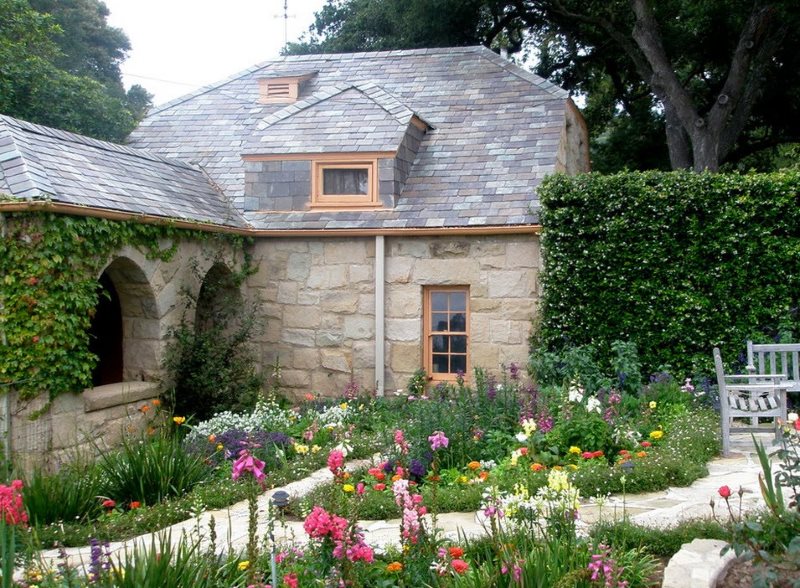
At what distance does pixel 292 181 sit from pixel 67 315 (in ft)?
16.0

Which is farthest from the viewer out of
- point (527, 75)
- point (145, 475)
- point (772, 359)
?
point (527, 75)


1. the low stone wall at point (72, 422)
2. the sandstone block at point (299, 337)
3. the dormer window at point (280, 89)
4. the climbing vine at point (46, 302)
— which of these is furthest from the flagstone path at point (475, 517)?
the dormer window at point (280, 89)

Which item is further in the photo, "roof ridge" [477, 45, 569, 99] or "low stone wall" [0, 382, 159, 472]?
"roof ridge" [477, 45, 569, 99]

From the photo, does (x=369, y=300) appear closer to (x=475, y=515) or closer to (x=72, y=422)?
(x=72, y=422)

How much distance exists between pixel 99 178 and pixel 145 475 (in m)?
4.47

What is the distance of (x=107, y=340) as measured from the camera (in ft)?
38.5

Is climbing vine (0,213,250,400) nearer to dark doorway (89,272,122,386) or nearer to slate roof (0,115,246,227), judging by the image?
slate roof (0,115,246,227)

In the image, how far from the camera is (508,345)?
11.1 meters

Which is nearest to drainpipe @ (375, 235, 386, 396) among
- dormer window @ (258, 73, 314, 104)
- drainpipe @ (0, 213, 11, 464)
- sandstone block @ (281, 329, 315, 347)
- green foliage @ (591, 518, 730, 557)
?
sandstone block @ (281, 329, 315, 347)

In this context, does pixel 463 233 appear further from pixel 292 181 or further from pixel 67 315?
pixel 67 315

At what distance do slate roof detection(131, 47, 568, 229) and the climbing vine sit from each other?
3.99 meters

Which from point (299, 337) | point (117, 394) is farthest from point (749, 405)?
point (117, 394)

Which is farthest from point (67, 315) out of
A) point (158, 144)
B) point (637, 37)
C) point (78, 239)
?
point (637, 37)

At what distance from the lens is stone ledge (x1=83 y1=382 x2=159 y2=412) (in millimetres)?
8742
